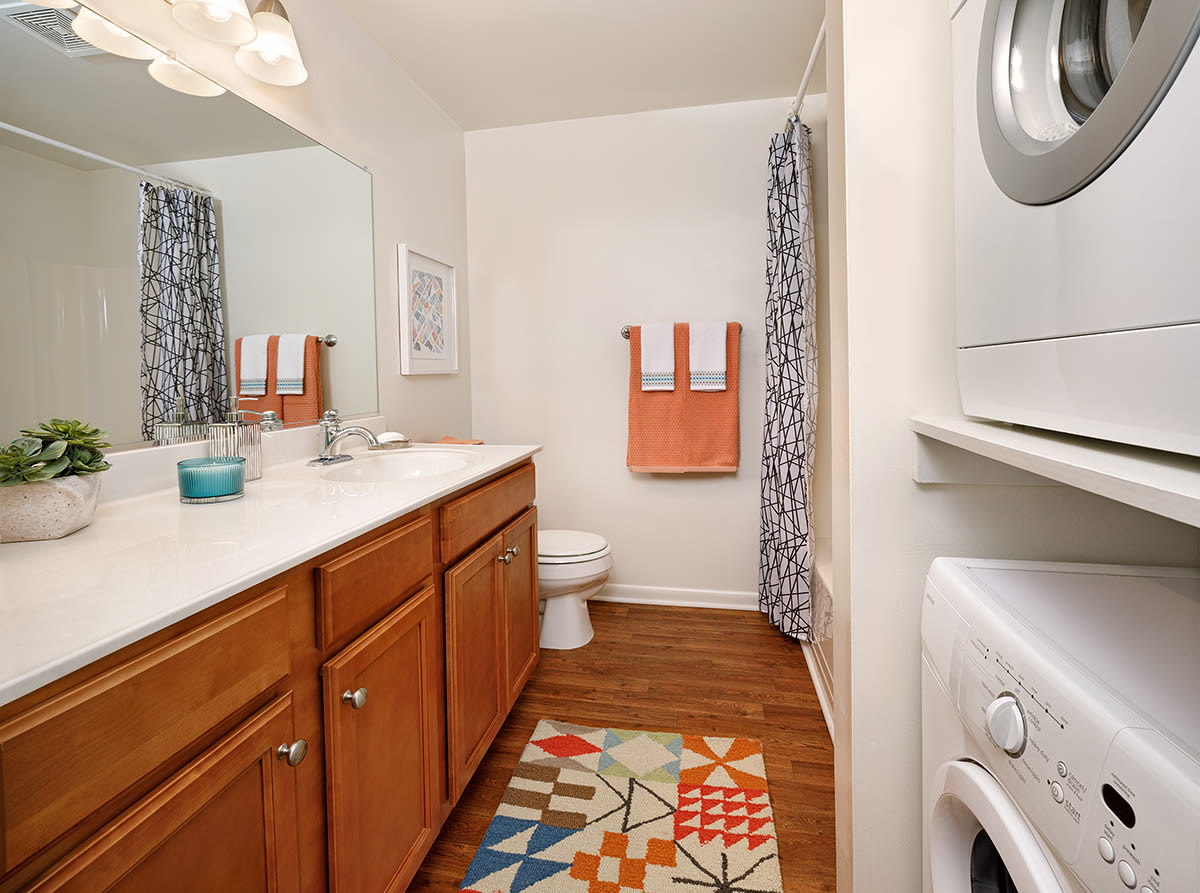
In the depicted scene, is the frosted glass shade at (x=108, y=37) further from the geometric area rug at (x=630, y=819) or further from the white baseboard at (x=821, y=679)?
the white baseboard at (x=821, y=679)

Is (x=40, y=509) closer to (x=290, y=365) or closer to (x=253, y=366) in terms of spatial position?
(x=253, y=366)

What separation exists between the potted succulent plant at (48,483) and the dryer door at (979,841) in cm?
129

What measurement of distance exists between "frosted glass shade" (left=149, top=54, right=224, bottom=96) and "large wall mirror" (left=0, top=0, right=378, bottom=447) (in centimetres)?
2

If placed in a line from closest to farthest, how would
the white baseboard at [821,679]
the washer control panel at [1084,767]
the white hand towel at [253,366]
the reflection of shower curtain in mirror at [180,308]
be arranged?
1. the washer control panel at [1084,767]
2. the reflection of shower curtain in mirror at [180,308]
3. the white hand towel at [253,366]
4. the white baseboard at [821,679]

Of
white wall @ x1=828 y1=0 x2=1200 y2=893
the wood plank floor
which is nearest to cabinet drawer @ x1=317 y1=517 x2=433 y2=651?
the wood plank floor

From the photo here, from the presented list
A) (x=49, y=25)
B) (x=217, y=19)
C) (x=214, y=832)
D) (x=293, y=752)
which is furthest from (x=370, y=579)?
(x=217, y=19)

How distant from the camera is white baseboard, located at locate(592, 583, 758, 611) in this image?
283 cm

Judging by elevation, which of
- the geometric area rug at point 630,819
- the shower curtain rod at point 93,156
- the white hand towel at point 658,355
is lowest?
the geometric area rug at point 630,819

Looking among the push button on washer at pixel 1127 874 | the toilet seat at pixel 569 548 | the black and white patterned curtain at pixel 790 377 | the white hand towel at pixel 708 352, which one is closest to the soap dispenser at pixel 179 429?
the toilet seat at pixel 569 548

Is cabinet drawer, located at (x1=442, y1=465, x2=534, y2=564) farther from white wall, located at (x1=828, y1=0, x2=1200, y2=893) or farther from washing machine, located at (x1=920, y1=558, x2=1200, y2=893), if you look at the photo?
washing machine, located at (x1=920, y1=558, x2=1200, y2=893)

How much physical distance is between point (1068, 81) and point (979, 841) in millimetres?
887

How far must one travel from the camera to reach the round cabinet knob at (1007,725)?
1.87ft

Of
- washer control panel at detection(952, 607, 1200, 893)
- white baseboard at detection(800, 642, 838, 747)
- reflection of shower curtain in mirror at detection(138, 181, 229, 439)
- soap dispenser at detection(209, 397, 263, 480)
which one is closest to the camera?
washer control panel at detection(952, 607, 1200, 893)

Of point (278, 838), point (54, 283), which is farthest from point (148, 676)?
point (54, 283)
